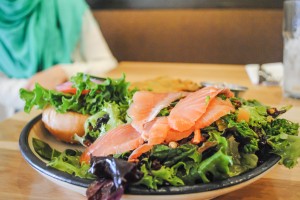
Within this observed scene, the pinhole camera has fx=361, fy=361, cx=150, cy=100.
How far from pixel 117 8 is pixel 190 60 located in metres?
0.61

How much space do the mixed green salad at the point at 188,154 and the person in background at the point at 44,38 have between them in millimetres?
1093

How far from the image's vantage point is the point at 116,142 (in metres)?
0.69

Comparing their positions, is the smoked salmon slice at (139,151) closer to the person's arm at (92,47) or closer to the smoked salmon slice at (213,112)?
the smoked salmon slice at (213,112)

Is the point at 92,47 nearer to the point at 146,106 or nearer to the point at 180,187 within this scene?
the point at 146,106

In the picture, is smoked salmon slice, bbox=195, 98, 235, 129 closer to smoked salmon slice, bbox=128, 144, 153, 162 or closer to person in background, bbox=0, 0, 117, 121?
smoked salmon slice, bbox=128, 144, 153, 162

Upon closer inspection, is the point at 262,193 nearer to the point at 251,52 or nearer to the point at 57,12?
the point at 57,12

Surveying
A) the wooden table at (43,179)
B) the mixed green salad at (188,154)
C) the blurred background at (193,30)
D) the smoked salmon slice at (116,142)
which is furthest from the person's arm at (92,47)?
the smoked salmon slice at (116,142)

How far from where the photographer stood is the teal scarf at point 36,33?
1.94 m

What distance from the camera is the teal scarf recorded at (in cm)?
194

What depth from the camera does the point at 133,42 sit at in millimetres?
2490

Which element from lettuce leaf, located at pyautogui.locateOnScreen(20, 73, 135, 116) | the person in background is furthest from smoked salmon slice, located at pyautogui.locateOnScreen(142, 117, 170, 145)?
the person in background

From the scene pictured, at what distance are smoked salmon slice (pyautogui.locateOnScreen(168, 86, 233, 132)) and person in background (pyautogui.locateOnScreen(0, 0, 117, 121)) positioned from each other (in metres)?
1.23

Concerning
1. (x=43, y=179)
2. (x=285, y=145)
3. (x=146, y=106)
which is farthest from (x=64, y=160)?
(x=285, y=145)

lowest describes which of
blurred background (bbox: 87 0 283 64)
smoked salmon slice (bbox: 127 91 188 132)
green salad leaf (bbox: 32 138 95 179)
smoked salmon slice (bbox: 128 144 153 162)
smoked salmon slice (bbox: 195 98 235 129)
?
blurred background (bbox: 87 0 283 64)
